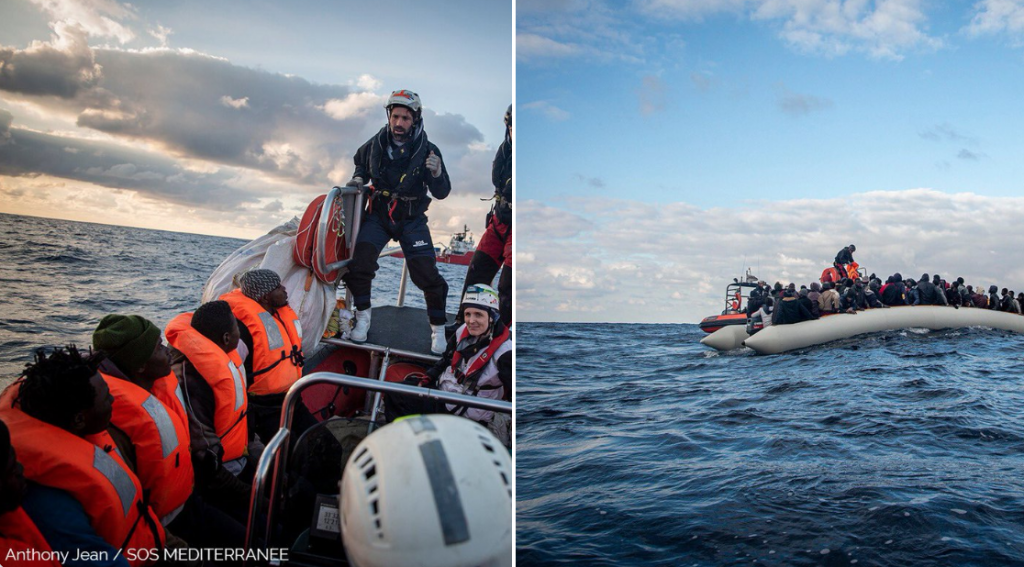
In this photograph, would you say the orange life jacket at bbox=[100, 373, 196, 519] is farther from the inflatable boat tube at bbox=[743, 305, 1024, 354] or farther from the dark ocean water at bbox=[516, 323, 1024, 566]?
the inflatable boat tube at bbox=[743, 305, 1024, 354]

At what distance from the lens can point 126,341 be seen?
227 cm

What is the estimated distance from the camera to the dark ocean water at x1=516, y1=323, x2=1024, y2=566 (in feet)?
12.4

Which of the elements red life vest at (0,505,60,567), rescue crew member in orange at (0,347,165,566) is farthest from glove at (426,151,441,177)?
red life vest at (0,505,60,567)

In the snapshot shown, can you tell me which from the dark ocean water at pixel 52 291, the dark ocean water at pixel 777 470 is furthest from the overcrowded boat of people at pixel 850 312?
the dark ocean water at pixel 52 291

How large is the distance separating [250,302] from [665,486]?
3.37m

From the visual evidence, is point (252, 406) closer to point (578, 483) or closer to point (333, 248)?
point (333, 248)

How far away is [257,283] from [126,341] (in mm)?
1395

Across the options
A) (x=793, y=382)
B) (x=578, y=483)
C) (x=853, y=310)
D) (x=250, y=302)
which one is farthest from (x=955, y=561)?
(x=853, y=310)

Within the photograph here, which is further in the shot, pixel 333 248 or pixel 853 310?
pixel 853 310

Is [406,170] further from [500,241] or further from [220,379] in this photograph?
[220,379]

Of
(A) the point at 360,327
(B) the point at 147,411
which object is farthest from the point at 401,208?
(B) the point at 147,411

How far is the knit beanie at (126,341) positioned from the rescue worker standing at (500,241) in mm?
1852

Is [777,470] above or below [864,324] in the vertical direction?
below

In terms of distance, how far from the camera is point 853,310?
52.1 feet
